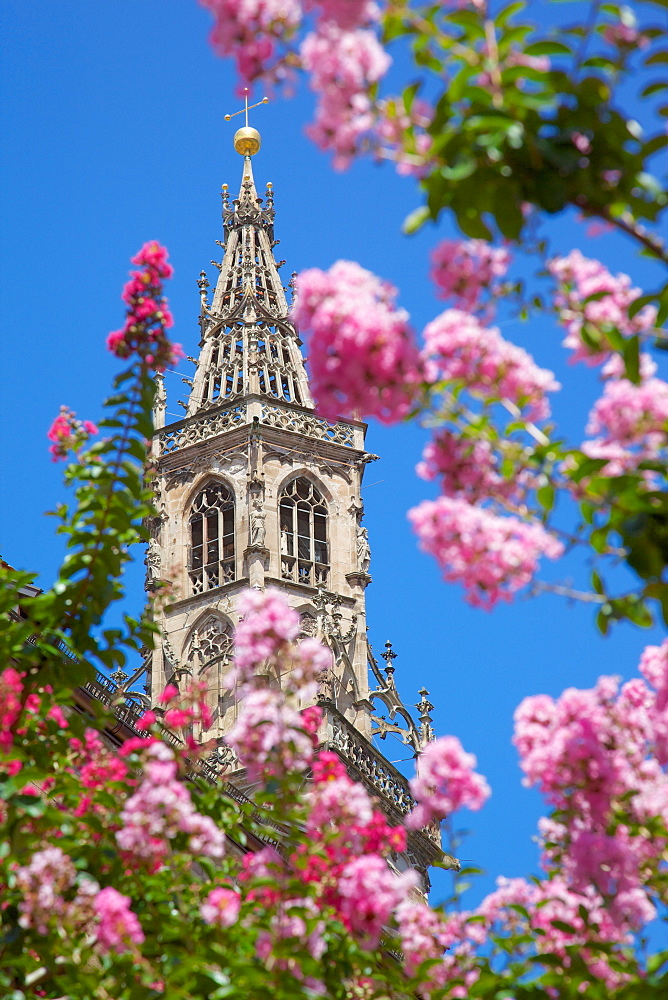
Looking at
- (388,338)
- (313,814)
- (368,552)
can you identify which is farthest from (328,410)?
(368,552)

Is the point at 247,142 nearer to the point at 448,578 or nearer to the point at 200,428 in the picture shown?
the point at 200,428

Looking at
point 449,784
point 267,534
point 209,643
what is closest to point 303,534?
point 267,534

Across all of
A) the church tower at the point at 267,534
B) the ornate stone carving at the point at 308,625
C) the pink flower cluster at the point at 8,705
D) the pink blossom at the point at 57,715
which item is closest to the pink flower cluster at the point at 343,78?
the pink flower cluster at the point at 8,705

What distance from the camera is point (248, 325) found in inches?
2008

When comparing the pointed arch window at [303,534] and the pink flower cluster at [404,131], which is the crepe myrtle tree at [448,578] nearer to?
the pink flower cluster at [404,131]

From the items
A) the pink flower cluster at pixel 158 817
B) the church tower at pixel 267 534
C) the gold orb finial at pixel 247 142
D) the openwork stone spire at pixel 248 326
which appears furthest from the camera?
the gold orb finial at pixel 247 142

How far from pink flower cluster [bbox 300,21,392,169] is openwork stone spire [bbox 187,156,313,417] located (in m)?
40.4

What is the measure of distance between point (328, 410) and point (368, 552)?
39058 millimetres

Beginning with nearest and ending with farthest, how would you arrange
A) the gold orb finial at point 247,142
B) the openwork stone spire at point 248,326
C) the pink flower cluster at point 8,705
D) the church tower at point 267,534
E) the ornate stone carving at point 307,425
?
the pink flower cluster at point 8,705
the church tower at point 267,534
the ornate stone carving at point 307,425
the openwork stone spire at point 248,326
the gold orb finial at point 247,142

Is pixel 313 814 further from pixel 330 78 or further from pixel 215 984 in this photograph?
pixel 330 78

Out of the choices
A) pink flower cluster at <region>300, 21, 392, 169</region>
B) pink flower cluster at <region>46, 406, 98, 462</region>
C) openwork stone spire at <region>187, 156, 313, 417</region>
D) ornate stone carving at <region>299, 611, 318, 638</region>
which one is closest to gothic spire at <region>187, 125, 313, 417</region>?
openwork stone spire at <region>187, 156, 313, 417</region>

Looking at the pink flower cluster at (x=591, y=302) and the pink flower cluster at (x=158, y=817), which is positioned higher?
the pink flower cluster at (x=591, y=302)

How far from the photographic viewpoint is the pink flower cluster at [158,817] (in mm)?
8609

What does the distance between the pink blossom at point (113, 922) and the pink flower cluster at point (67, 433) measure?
355 cm
